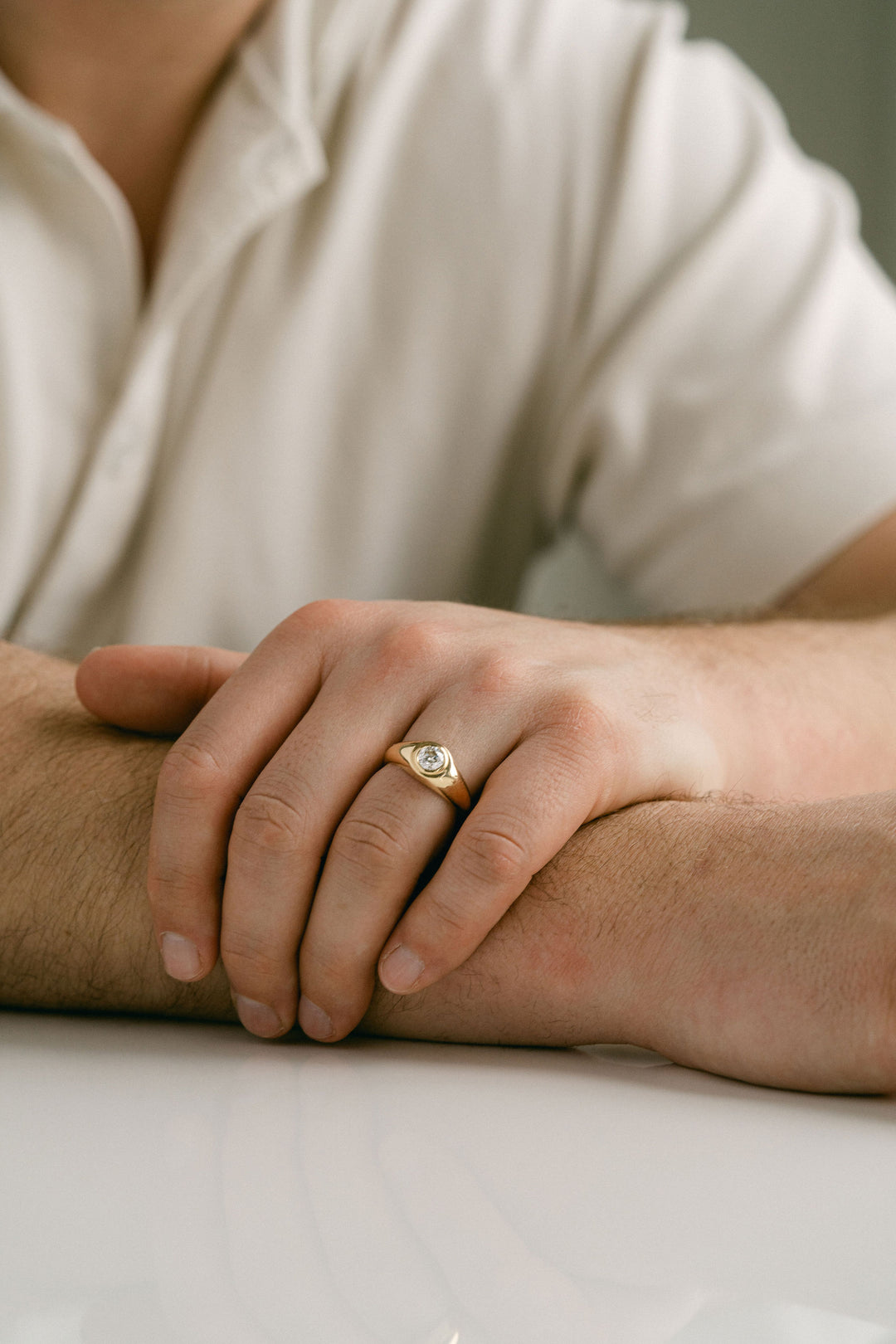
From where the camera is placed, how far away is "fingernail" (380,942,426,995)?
422mm

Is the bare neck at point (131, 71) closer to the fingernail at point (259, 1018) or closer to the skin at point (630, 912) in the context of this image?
the skin at point (630, 912)

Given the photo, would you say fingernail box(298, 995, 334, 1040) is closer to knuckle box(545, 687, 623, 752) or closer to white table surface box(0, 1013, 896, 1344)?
white table surface box(0, 1013, 896, 1344)

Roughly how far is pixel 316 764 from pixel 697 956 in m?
0.16

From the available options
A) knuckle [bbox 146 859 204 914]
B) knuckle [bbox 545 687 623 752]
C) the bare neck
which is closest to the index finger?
knuckle [bbox 146 859 204 914]

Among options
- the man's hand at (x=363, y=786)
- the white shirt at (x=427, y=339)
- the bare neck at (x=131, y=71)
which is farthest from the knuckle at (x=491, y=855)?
the bare neck at (x=131, y=71)

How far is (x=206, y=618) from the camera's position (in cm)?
96

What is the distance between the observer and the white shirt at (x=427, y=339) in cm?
91

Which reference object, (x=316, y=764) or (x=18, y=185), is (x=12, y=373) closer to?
(x=18, y=185)

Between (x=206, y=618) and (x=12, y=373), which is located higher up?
(x=12, y=373)

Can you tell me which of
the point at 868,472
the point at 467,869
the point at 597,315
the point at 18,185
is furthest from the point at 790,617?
the point at 18,185

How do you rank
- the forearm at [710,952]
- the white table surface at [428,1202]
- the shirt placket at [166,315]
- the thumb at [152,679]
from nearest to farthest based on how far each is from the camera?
the white table surface at [428,1202] → the forearm at [710,952] → the thumb at [152,679] → the shirt placket at [166,315]

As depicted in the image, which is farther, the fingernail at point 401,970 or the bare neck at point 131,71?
the bare neck at point 131,71

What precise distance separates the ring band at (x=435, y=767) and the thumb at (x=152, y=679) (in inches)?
5.2

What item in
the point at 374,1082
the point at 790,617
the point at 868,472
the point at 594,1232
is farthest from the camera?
the point at 868,472
